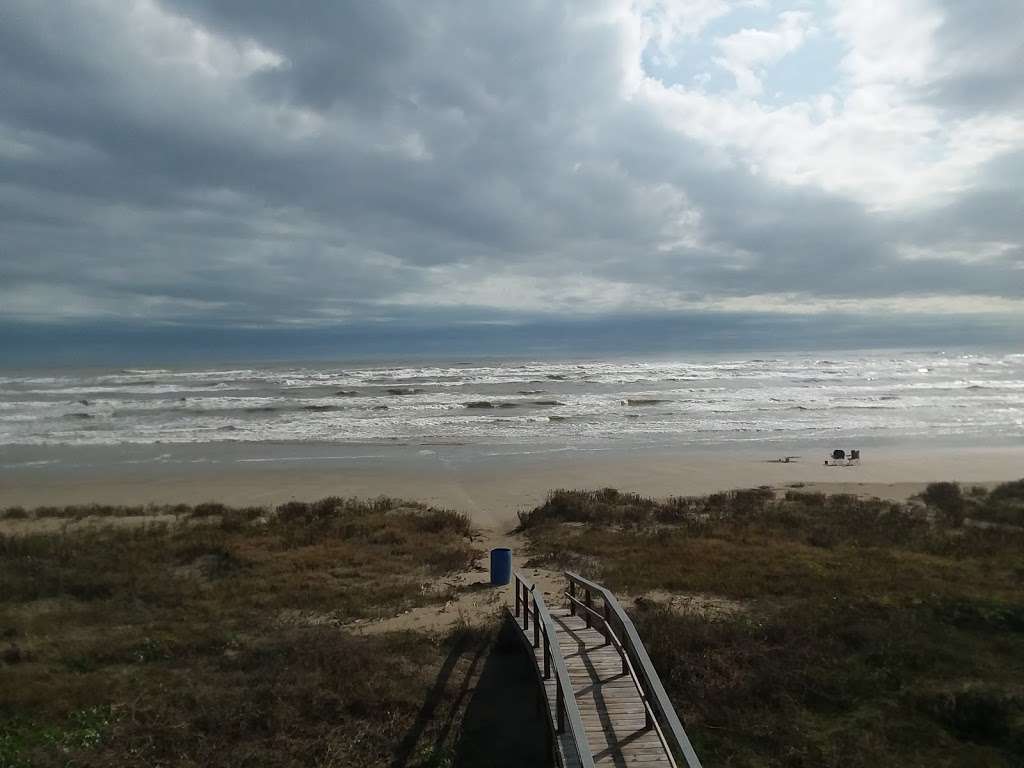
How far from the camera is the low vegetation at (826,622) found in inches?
253

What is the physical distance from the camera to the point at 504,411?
45.8 meters

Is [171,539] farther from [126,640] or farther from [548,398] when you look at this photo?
[548,398]

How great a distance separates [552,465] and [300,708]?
63.8 ft

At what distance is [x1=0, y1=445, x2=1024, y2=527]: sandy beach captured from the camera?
66.2ft

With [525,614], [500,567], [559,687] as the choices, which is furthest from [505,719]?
[500,567]

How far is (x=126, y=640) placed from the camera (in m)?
8.67

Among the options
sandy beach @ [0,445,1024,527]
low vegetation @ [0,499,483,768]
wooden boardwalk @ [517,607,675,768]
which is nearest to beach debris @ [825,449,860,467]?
sandy beach @ [0,445,1024,527]

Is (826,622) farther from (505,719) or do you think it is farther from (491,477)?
(491,477)

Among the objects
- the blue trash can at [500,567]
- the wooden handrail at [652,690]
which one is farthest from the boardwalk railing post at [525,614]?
the blue trash can at [500,567]

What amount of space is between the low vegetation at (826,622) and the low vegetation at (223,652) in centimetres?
284

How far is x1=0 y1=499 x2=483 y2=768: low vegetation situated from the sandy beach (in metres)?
5.62

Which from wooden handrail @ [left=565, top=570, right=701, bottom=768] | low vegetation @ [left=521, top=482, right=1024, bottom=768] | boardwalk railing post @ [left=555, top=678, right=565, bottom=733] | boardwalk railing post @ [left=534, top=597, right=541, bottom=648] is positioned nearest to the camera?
wooden handrail @ [left=565, top=570, right=701, bottom=768]

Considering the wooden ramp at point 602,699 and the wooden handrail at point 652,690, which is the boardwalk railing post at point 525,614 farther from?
the wooden handrail at point 652,690

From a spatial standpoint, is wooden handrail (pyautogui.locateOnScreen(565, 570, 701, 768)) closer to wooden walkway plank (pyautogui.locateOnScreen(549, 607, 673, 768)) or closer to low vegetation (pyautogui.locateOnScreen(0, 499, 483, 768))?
wooden walkway plank (pyautogui.locateOnScreen(549, 607, 673, 768))
